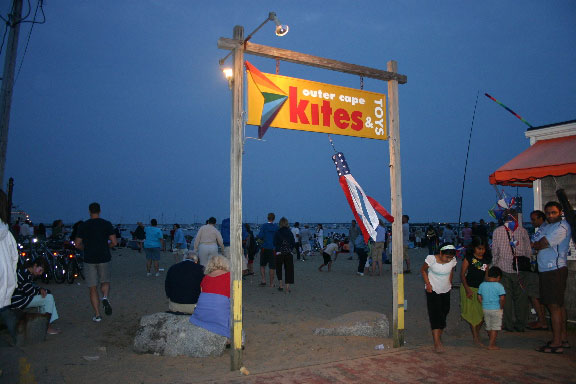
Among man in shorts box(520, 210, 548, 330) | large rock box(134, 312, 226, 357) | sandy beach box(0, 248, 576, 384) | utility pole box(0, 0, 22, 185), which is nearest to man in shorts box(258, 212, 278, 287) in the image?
sandy beach box(0, 248, 576, 384)

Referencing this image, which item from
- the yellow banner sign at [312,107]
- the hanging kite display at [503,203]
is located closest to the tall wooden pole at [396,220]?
the yellow banner sign at [312,107]

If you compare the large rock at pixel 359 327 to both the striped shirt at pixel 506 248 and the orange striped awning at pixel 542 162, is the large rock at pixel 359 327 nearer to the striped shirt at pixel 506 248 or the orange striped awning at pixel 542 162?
the striped shirt at pixel 506 248

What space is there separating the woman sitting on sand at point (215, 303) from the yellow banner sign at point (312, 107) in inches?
77.7

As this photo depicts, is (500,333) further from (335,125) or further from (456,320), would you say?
(335,125)

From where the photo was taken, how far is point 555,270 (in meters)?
5.41

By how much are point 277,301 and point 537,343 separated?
5069mm

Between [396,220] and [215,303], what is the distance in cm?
279

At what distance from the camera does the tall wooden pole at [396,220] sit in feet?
18.3

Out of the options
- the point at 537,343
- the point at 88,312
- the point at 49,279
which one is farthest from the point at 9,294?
the point at 49,279

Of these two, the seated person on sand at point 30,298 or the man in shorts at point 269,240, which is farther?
the man in shorts at point 269,240

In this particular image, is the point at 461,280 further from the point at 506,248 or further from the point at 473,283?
the point at 506,248

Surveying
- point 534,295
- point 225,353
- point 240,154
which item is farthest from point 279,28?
point 534,295

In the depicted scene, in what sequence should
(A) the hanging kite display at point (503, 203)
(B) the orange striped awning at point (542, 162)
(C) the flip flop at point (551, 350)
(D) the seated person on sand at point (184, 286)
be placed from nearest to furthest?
(C) the flip flop at point (551, 350)
(D) the seated person on sand at point (184, 286)
(B) the orange striped awning at point (542, 162)
(A) the hanging kite display at point (503, 203)

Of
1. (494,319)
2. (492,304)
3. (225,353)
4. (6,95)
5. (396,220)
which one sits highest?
(6,95)
